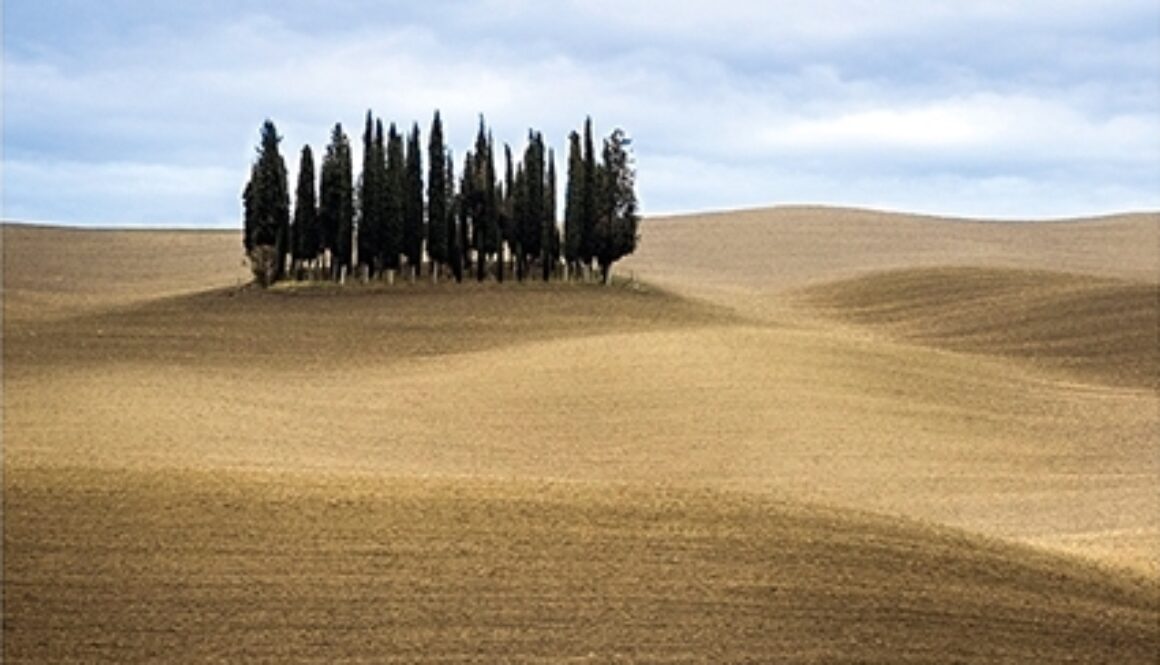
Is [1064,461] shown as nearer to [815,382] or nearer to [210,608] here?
[815,382]

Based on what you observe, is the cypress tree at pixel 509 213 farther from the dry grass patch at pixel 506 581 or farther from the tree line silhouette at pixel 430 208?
the dry grass patch at pixel 506 581

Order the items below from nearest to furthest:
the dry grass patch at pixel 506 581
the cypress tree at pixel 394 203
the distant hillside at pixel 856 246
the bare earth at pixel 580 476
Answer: the dry grass patch at pixel 506 581
the bare earth at pixel 580 476
the cypress tree at pixel 394 203
the distant hillside at pixel 856 246

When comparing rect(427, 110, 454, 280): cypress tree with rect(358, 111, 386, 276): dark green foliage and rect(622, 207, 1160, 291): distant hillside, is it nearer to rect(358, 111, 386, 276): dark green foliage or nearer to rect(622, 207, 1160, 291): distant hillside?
rect(358, 111, 386, 276): dark green foliage

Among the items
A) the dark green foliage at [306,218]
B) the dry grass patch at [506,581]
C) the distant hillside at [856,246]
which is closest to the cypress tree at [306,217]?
the dark green foliage at [306,218]

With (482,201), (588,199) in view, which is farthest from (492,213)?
(588,199)

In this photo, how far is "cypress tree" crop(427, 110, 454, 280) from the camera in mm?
55094

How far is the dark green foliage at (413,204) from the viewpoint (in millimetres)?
54750

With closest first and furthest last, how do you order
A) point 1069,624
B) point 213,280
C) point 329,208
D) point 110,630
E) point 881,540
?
point 110,630 < point 1069,624 < point 881,540 < point 329,208 < point 213,280

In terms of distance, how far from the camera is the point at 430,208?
181 ft

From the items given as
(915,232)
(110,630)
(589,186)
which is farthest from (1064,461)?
(915,232)

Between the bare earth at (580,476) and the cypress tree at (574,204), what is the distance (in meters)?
2.55

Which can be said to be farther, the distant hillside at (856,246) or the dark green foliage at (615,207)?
the distant hillside at (856,246)

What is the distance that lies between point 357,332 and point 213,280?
24.2 m

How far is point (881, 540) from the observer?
1836 cm
